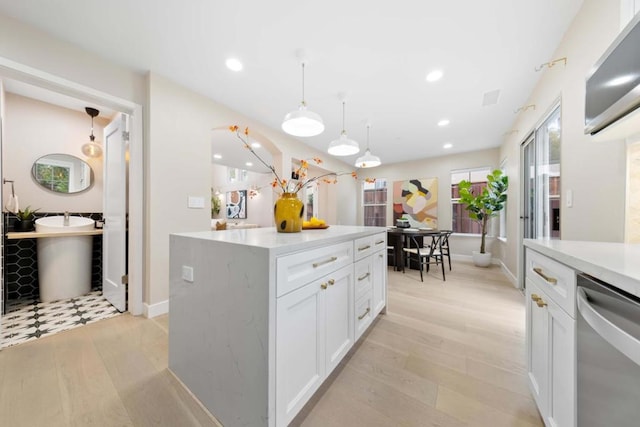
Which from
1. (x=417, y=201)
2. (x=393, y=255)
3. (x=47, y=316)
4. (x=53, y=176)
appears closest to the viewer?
(x=47, y=316)

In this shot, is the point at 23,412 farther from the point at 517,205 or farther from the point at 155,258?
the point at 517,205

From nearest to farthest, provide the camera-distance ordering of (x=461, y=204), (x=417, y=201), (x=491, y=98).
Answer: (x=491, y=98) < (x=461, y=204) < (x=417, y=201)

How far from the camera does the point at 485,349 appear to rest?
1.80 m

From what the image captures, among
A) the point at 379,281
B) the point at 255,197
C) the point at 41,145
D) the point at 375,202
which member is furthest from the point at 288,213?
the point at 255,197

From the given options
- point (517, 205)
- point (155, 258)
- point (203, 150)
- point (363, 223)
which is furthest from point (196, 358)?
point (363, 223)

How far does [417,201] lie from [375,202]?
4.12 ft

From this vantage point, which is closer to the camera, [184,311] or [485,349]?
[184,311]

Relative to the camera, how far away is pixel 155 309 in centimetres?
235

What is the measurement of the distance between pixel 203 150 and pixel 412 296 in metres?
3.27

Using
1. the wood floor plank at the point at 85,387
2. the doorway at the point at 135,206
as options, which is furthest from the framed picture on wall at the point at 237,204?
the wood floor plank at the point at 85,387

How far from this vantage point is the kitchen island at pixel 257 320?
94 cm

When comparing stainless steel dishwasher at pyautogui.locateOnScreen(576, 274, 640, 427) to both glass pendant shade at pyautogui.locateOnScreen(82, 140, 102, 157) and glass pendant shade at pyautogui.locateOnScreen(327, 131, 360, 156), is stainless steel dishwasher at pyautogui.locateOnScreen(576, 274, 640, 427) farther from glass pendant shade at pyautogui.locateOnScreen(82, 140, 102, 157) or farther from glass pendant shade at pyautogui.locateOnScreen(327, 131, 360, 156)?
glass pendant shade at pyautogui.locateOnScreen(82, 140, 102, 157)

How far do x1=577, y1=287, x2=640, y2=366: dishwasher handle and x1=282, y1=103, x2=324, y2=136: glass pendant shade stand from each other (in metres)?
1.86

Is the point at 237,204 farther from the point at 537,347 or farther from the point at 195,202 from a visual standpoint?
the point at 537,347
